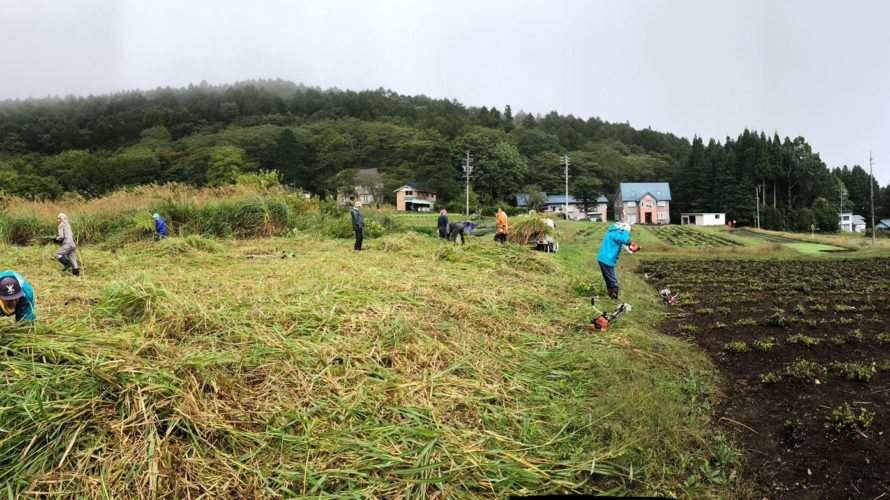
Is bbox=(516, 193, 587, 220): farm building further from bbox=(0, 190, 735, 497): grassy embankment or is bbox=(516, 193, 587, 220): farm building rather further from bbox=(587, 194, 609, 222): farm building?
bbox=(0, 190, 735, 497): grassy embankment

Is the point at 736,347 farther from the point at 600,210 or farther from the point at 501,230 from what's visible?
the point at 600,210

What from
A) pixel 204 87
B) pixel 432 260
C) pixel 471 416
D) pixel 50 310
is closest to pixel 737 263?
pixel 432 260

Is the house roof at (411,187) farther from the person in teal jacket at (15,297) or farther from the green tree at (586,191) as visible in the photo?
the person in teal jacket at (15,297)

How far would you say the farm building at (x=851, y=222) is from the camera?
221ft

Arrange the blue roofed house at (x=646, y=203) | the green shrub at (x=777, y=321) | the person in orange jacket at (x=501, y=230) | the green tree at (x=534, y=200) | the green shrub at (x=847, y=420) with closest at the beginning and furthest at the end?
the green shrub at (x=847, y=420)
the green shrub at (x=777, y=321)
the person in orange jacket at (x=501, y=230)
the green tree at (x=534, y=200)
the blue roofed house at (x=646, y=203)

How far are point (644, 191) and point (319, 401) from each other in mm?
69184

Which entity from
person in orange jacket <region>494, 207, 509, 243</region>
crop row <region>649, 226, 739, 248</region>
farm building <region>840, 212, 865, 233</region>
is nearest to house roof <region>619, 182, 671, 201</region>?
farm building <region>840, 212, 865, 233</region>

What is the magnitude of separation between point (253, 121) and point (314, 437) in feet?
337

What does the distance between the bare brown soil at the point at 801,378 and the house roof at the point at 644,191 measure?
59.5 metres

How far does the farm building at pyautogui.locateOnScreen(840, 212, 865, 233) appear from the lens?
6749 centimetres

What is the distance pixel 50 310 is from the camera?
185 inches

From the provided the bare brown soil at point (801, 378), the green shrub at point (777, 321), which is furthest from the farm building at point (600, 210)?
the green shrub at point (777, 321)

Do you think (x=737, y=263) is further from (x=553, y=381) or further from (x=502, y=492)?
(x=502, y=492)

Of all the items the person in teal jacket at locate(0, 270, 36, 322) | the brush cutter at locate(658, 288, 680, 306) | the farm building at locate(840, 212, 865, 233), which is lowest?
the brush cutter at locate(658, 288, 680, 306)
